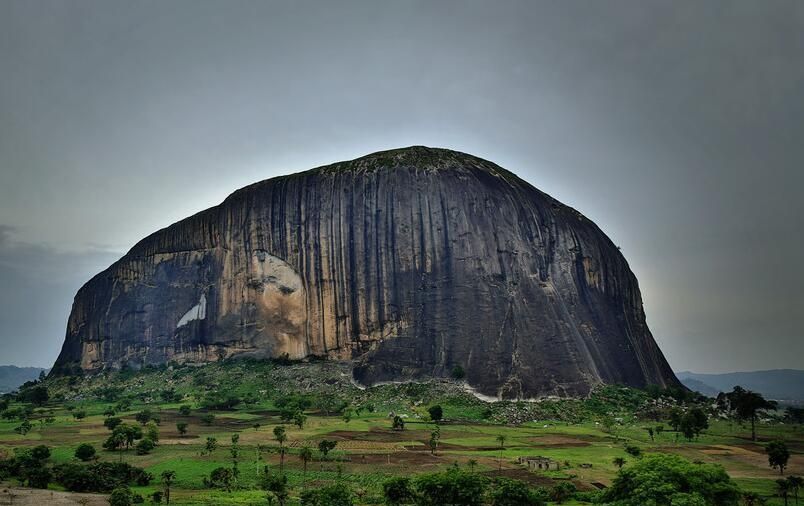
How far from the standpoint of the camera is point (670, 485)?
2648 cm

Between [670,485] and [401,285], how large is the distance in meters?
64.8

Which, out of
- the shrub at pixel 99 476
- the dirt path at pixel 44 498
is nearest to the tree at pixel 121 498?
the dirt path at pixel 44 498

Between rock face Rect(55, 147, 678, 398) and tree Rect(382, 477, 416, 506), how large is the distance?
146 ft

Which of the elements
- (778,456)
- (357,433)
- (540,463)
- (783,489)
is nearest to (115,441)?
(357,433)

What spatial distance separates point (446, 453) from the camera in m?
47.6

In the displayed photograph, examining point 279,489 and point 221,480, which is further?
point 221,480

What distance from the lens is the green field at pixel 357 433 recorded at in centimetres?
4131

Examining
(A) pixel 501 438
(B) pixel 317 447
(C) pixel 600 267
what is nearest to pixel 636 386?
(C) pixel 600 267

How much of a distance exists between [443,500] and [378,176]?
6823 centimetres

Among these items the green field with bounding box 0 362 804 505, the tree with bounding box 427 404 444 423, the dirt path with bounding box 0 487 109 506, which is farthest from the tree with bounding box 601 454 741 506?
the tree with bounding box 427 404 444 423

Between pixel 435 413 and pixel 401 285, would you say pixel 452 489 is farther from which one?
pixel 401 285

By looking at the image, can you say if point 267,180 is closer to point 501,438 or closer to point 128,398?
point 128,398

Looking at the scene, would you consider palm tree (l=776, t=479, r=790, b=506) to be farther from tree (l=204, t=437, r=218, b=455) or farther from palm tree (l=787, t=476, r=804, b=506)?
tree (l=204, t=437, r=218, b=455)

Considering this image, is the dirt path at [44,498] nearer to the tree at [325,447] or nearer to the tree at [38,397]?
the tree at [325,447]
